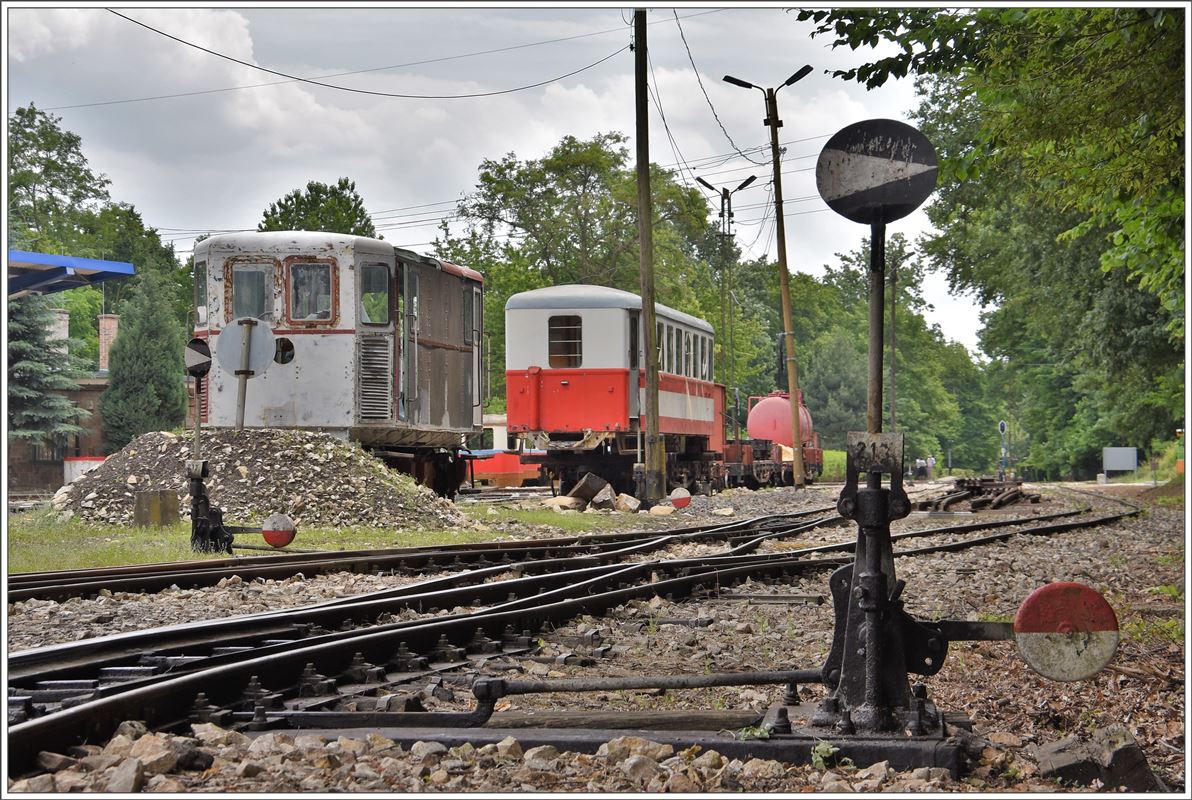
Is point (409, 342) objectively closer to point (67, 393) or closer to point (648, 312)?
point (648, 312)

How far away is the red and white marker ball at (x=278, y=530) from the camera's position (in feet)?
40.8

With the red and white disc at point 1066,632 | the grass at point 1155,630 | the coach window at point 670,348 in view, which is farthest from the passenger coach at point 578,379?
the red and white disc at point 1066,632

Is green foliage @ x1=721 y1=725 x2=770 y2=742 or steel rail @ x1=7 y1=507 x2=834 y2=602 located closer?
green foliage @ x1=721 y1=725 x2=770 y2=742

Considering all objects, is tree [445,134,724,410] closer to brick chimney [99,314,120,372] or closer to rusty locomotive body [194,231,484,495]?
brick chimney [99,314,120,372]

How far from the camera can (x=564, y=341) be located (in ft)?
80.0

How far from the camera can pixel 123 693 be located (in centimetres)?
457

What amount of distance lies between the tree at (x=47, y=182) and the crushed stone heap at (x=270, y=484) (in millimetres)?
22711

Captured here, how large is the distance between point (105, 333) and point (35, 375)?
62.2ft

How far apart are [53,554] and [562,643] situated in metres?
7.00

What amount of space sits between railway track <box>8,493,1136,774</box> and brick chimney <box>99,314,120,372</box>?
151ft

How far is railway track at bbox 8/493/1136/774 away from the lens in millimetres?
4578

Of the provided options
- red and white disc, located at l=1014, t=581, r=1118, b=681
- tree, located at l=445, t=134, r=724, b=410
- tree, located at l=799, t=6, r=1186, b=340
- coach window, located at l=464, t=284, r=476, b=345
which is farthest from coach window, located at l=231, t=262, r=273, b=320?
tree, located at l=445, t=134, r=724, b=410

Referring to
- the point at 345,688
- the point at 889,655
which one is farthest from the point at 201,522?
the point at 889,655

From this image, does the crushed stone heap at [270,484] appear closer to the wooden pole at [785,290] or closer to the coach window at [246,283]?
the coach window at [246,283]
